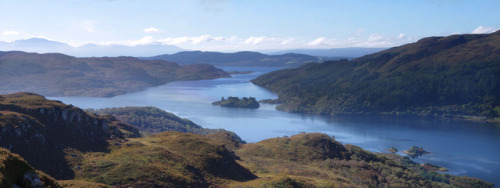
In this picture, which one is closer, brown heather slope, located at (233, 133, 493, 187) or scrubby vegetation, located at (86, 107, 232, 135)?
brown heather slope, located at (233, 133, 493, 187)

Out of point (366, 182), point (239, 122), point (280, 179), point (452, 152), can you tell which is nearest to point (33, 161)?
point (280, 179)

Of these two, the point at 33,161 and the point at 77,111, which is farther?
the point at 77,111

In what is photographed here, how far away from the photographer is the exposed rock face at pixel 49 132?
36.9m

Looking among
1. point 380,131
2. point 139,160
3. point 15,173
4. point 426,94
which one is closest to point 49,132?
point 139,160

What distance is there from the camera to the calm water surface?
319 ft

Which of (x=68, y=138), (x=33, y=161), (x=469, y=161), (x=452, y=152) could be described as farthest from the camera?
(x=452, y=152)

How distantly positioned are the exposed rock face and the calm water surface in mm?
71422

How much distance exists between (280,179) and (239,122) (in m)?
108

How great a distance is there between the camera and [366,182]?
180ft

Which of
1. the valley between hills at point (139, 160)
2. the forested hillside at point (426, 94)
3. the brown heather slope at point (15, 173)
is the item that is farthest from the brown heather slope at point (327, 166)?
the forested hillside at point (426, 94)

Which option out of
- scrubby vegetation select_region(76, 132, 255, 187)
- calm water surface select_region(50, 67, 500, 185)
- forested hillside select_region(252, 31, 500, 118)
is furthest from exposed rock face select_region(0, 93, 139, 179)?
forested hillside select_region(252, 31, 500, 118)

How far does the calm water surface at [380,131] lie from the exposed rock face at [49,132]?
71.4 meters

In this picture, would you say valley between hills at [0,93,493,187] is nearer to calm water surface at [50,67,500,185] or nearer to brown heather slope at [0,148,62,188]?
brown heather slope at [0,148,62,188]

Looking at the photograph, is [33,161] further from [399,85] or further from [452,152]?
[399,85]
